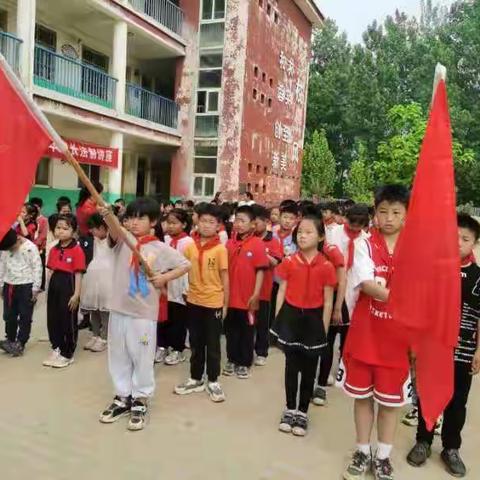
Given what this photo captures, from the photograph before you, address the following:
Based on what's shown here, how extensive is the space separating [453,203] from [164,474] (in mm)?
1965

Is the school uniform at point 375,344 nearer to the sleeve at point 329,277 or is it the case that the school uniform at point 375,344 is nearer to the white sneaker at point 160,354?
the sleeve at point 329,277

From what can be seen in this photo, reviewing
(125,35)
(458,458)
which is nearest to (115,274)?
(458,458)

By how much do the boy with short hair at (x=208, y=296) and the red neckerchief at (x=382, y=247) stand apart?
1.37 meters

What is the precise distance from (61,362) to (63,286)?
24.7 inches

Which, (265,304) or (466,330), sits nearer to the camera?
(466,330)

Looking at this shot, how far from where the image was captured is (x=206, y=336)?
3730mm

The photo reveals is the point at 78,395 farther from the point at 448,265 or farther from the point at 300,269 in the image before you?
the point at 448,265

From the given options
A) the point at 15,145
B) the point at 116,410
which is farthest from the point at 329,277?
the point at 15,145

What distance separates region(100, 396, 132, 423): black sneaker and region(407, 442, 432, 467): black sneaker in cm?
177

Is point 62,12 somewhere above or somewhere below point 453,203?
above

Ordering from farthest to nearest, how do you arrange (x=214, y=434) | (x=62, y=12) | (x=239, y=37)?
(x=239, y=37), (x=62, y=12), (x=214, y=434)

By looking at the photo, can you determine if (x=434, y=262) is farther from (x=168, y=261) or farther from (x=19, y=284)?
(x=19, y=284)

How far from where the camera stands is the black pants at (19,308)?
14.6ft

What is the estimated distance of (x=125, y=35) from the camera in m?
12.9
